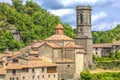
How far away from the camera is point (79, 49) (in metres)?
78.6

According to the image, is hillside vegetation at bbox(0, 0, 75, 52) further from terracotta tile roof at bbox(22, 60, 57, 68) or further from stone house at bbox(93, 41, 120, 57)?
terracotta tile roof at bbox(22, 60, 57, 68)

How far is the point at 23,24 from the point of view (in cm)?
11056

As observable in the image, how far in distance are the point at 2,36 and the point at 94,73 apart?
104ft

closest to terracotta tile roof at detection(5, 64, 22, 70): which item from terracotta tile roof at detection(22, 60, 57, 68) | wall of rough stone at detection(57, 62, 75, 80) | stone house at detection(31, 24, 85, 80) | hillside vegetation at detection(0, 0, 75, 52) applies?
terracotta tile roof at detection(22, 60, 57, 68)

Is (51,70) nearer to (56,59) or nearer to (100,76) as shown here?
(56,59)

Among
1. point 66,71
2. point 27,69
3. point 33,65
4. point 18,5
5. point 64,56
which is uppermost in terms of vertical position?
point 18,5

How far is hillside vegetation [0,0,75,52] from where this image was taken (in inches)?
3989

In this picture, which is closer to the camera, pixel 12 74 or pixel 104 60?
pixel 12 74

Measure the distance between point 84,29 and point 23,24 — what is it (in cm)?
2676

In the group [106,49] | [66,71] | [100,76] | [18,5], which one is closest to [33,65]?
[66,71]

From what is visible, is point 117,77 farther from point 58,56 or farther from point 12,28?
point 12,28

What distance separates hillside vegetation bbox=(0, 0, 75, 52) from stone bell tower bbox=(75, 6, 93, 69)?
1894 centimetres

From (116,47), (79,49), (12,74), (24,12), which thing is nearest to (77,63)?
(79,49)

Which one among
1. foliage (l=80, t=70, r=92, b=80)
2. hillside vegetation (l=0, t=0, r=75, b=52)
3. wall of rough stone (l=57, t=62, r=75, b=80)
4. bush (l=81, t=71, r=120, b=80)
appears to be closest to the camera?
wall of rough stone (l=57, t=62, r=75, b=80)
